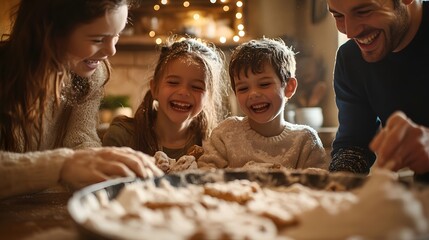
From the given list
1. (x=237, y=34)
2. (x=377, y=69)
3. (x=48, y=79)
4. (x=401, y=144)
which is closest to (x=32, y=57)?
(x=48, y=79)

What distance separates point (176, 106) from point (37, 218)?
0.92m

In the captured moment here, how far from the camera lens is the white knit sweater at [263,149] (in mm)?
1728

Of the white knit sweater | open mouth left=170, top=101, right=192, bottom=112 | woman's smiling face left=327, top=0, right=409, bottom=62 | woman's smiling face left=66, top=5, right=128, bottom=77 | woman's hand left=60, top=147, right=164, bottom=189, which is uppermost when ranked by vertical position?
woman's smiling face left=327, top=0, right=409, bottom=62

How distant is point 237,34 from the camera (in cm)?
445

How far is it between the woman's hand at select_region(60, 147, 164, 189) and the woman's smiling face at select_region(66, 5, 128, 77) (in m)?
0.39

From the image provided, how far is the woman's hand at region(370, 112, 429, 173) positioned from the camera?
94 centimetres

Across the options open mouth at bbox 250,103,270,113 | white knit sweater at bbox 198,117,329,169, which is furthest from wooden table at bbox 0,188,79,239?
open mouth at bbox 250,103,270,113

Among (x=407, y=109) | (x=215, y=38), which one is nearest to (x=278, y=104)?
(x=407, y=109)

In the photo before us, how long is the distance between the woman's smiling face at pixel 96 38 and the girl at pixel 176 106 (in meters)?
0.49

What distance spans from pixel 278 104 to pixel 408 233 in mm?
1233

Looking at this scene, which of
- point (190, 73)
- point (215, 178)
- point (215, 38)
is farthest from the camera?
point (215, 38)

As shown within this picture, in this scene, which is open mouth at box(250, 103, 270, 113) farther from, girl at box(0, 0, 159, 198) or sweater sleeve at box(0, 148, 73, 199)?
sweater sleeve at box(0, 148, 73, 199)

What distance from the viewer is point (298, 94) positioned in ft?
13.1

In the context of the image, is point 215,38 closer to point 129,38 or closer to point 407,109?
point 129,38
